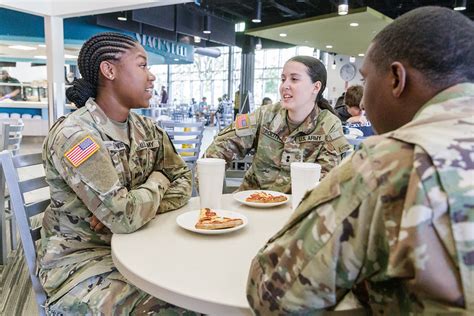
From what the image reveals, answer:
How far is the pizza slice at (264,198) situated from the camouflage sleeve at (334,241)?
88 cm

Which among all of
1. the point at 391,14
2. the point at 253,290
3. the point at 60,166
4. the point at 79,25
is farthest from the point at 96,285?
the point at 391,14

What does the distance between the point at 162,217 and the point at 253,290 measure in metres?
0.72

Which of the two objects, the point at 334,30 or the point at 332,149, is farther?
the point at 334,30

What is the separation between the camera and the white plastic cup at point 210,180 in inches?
52.6

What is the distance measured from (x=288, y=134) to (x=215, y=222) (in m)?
0.89

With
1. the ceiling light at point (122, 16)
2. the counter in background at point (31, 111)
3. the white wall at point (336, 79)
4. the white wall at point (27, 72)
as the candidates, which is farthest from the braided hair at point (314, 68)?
the white wall at point (336, 79)

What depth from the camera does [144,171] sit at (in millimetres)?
1608

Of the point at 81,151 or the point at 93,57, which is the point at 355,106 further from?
the point at 81,151

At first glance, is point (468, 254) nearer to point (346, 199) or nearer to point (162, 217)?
point (346, 199)

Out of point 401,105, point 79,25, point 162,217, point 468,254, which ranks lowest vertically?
point 162,217

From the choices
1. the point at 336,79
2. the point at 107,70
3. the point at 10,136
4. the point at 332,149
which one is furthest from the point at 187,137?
the point at 336,79

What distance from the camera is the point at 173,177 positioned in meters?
1.65

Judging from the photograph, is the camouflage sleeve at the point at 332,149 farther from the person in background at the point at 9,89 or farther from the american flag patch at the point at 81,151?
the person in background at the point at 9,89

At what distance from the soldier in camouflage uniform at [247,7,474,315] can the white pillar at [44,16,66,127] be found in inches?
183
